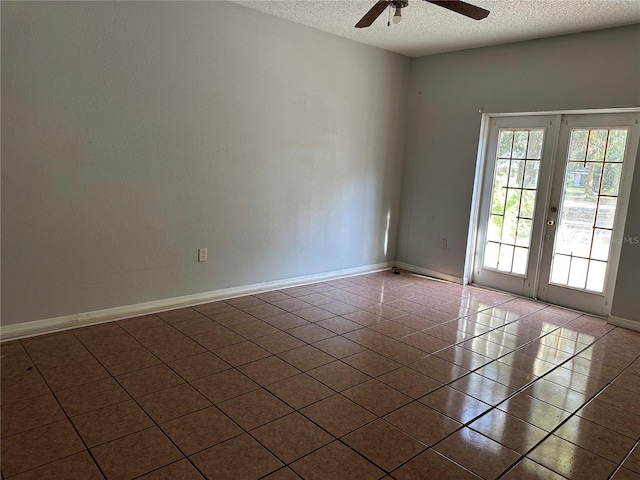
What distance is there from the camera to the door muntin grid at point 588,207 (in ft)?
13.5

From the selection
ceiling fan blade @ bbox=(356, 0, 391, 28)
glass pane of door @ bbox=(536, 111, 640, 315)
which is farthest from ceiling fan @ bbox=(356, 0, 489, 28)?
glass pane of door @ bbox=(536, 111, 640, 315)

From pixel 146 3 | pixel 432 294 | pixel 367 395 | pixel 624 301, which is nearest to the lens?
pixel 367 395

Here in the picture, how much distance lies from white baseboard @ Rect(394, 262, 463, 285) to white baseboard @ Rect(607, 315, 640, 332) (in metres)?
1.55

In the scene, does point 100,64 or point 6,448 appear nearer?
point 6,448

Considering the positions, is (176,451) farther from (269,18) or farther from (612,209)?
(612,209)

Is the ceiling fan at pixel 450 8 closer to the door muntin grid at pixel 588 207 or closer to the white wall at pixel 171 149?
the white wall at pixel 171 149

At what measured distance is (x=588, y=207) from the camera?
426 centimetres

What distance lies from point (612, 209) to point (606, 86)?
3.58 ft

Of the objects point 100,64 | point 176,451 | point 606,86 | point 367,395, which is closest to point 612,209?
point 606,86

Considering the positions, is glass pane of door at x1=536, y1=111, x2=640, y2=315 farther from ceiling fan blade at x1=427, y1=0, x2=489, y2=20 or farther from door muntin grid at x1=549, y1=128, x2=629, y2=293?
ceiling fan blade at x1=427, y1=0, x2=489, y2=20

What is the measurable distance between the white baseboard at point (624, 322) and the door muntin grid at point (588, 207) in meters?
0.30

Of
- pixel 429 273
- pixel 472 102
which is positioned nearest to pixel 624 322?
pixel 429 273

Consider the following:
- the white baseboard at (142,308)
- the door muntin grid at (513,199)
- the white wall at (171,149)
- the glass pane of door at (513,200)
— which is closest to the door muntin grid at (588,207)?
the glass pane of door at (513,200)

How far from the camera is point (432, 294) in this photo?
15.6 feet
